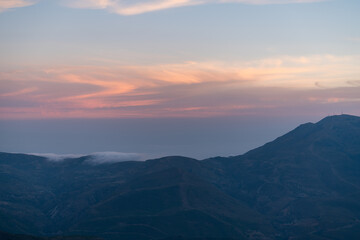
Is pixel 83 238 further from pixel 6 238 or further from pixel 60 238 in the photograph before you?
pixel 6 238

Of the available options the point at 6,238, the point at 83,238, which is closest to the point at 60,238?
the point at 83,238

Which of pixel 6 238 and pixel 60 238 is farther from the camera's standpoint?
pixel 60 238

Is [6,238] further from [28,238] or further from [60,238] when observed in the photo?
[60,238]

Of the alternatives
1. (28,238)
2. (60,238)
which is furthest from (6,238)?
(60,238)

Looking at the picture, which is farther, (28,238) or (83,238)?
(83,238)

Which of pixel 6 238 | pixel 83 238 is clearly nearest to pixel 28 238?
pixel 6 238

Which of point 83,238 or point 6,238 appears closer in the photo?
point 6,238

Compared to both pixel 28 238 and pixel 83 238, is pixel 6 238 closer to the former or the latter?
pixel 28 238
